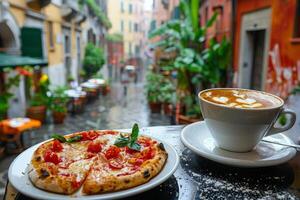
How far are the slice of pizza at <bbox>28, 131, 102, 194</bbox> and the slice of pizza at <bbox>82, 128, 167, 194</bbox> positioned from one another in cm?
3

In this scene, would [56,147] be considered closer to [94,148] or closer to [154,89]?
[94,148]

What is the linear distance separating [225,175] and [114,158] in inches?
12.3

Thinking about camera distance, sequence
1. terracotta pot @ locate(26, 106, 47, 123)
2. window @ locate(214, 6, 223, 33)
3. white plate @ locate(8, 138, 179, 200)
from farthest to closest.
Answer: terracotta pot @ locate(26, 106, 47, 123) → window @ locate(214, 6, 223, 33) → white plate @ locate(8, 138, 179, 200)

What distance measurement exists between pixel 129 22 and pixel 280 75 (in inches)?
1089

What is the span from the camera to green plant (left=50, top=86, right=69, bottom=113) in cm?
634


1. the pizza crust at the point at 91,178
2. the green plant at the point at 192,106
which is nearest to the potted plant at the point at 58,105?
the green plant at the point at 192,106

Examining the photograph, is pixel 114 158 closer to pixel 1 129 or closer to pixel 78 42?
pixel 1 129

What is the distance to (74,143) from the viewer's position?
81 centimetres

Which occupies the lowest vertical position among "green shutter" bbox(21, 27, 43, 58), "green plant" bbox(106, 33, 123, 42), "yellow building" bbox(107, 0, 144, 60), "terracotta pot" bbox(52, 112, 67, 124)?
"terracotta pot" bbox(52, 112, 67, 124)

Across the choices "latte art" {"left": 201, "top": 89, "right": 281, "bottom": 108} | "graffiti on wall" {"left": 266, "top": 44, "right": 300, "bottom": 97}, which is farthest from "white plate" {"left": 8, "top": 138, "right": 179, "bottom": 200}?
"graffiti on wall" {"left": 266, "top": 44, "right": 300, "bottom": 97}

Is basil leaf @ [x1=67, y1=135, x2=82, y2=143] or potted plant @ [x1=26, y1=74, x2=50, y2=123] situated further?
potted plant @ [x1=26, y1=74, x2=50, y2=123]

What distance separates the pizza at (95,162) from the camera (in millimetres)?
579

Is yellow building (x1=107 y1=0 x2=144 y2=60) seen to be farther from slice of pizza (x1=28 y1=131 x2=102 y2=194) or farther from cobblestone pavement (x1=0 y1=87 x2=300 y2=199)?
slice of pizza (x1=28 y1=131 x2=102 y2=194)

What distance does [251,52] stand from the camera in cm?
442
